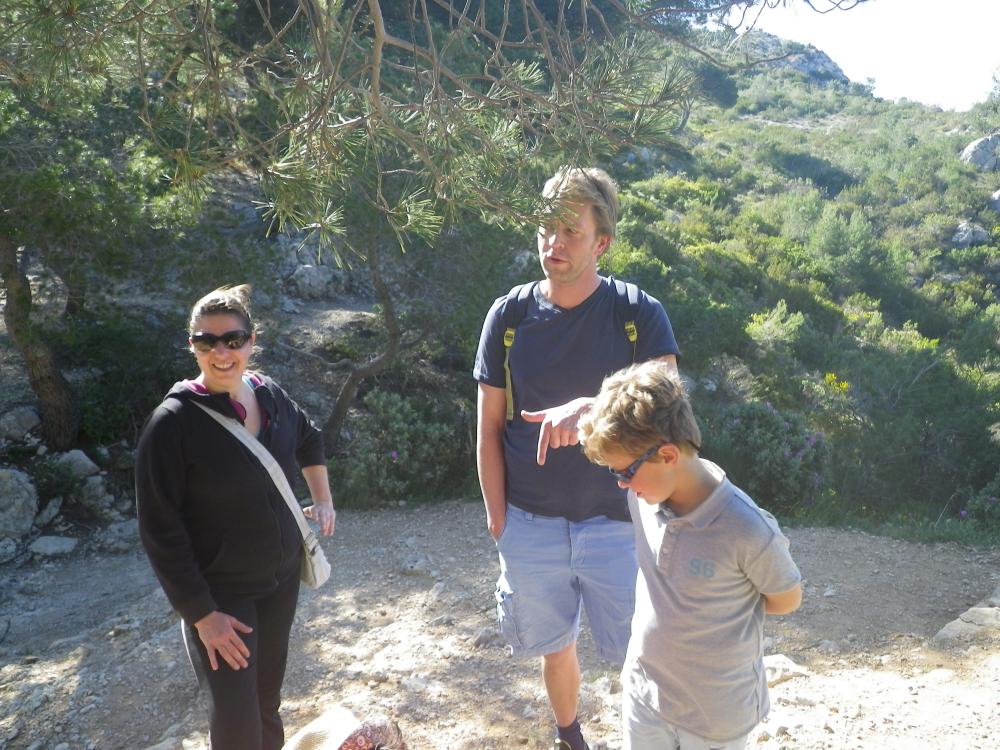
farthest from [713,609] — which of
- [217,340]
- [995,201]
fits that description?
[995,201]

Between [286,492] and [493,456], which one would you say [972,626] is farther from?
[286,492]

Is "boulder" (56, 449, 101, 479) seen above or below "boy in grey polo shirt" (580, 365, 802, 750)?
below

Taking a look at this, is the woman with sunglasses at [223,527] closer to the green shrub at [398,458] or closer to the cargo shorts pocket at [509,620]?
the cargo shorts pocket at [509,620]

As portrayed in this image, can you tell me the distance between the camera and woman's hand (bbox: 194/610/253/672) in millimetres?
2045

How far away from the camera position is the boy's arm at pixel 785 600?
1725 mm

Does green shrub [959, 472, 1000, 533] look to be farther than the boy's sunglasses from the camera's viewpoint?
Yes

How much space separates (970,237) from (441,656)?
758 inches

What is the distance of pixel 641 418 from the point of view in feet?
5.64

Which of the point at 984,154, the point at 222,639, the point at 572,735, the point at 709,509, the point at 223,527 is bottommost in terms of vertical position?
the point at 572,735

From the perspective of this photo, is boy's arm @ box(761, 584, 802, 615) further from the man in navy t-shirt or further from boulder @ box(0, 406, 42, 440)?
boulder @ box(0, 406, 42, 440)

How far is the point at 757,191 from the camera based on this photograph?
2167 centimetres

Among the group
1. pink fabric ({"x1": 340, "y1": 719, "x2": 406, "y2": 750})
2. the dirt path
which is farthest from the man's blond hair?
the dirt path

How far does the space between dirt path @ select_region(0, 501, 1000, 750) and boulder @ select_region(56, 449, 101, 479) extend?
80 cm

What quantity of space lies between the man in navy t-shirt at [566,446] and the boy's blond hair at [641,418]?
48 centimetres
